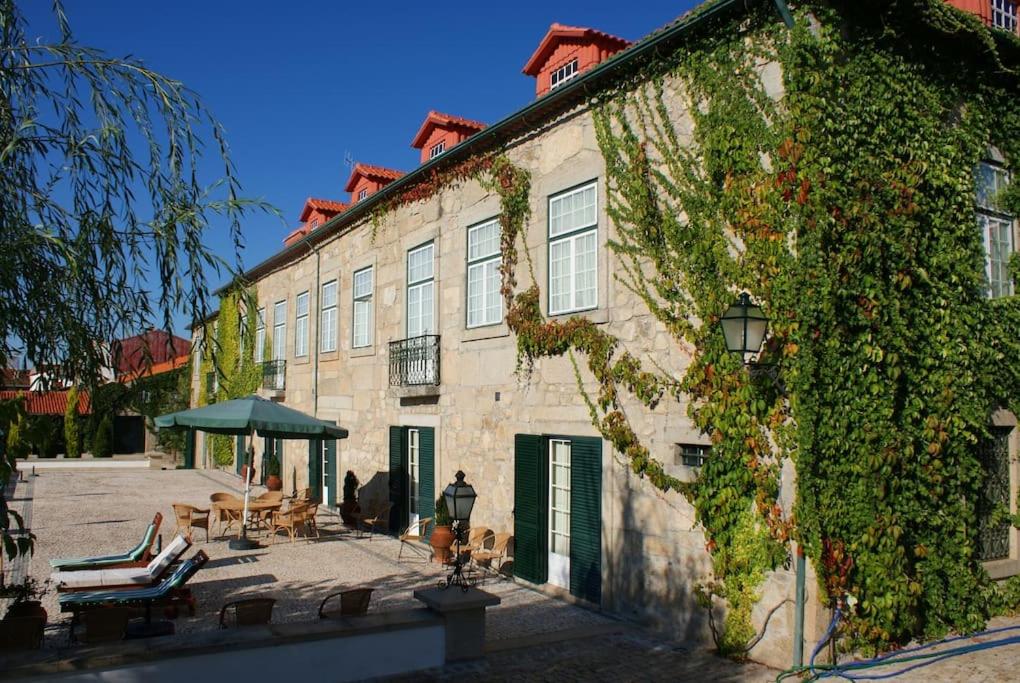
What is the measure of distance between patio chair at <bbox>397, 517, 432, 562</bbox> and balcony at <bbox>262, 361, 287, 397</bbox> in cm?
849

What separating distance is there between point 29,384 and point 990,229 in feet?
30.2

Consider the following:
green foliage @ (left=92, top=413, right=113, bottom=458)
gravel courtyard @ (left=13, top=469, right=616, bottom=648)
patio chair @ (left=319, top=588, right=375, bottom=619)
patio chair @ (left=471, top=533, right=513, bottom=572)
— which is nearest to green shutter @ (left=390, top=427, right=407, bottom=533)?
gravel courtyard @ (left=13, top=469, right=616, bottom=648)

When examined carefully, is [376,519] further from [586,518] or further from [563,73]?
[563,73]

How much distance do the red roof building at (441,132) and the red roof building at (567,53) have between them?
8.48ft

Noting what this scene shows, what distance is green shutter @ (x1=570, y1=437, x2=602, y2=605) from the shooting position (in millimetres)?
9516

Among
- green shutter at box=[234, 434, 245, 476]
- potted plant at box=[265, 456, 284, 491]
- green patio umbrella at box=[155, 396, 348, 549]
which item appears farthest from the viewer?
green shutter at box=[234, 434, 245, 476]

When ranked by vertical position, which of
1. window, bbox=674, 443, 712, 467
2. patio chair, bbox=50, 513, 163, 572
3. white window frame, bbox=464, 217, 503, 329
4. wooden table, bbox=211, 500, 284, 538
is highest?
white window frame, bbox=464, 217, 503, 329

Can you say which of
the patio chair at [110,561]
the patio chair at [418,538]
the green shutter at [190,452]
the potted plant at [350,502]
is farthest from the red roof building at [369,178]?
the green shutter at [190,452]

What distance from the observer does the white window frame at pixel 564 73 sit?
1192cm

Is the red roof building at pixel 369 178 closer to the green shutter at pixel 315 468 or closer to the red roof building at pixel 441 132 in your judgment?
the red roof building at pixel 441 132

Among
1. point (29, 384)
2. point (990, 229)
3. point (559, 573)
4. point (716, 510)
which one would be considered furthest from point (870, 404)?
point (29, 384)

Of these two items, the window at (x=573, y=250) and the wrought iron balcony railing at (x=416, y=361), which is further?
the wrought iron balcony railing at (x=416, y=361)

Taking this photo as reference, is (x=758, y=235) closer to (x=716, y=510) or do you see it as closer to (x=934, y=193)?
(x=934, y=193)

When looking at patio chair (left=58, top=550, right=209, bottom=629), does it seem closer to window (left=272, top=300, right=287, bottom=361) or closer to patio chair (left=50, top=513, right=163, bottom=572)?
patio chair (left=50, top=513, right=163, bottom=572)
